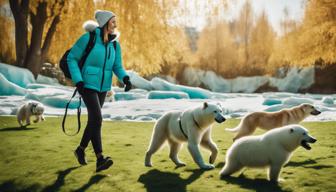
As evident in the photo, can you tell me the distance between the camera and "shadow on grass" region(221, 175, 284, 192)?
3383 millimetres

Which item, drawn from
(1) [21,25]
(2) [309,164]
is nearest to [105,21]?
(2) [309,164]

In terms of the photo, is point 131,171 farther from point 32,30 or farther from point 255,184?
point 32,30

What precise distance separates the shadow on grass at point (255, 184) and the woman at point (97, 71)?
1185 mm

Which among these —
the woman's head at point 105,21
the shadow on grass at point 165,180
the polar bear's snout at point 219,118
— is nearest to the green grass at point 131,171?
the shadow on grass at point 165,180

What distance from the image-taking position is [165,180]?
383cm

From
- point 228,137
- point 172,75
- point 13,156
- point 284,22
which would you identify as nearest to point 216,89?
point 172,75

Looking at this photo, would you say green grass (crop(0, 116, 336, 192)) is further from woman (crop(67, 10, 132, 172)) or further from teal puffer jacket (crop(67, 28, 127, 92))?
teal puffer jacket (crop(67, 28, 127, 92))

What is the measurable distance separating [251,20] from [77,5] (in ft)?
84.2

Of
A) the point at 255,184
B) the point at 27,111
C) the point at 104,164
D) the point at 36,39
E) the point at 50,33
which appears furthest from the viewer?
the point at 36,39

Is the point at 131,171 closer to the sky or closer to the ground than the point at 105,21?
closer to the ground

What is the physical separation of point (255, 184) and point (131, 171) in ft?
4.31

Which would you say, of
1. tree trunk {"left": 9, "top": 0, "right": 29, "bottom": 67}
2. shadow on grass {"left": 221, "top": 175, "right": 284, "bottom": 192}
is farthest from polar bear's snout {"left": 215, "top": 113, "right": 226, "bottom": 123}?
tree trunk {"left": 9, "top": 0, "right": 29, "bottom": 67}

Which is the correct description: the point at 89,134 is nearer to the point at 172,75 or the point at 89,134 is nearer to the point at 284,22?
the point at 284,22

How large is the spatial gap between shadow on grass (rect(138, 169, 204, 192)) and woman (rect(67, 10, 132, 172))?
424mm
